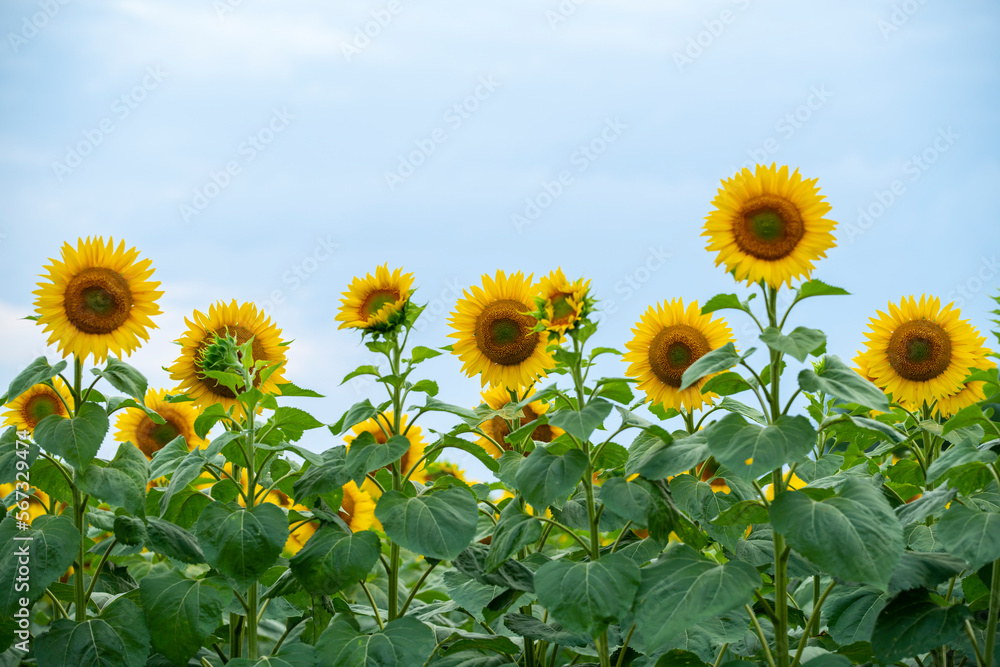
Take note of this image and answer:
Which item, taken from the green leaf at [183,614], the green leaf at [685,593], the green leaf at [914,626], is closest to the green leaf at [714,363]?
the green leaf at [685,593]

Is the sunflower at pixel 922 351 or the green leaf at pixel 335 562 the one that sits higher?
the sunflower at pixel 922 351

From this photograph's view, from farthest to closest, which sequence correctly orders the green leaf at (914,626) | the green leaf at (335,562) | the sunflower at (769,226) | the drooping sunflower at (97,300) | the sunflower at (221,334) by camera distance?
the sunflower at (221,334) → the drooping sunflower at (97,300) → the green leaf at (335,562) → the sunflower at (769,226) → the green leaf at (914,626)

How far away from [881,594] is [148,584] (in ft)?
8.28

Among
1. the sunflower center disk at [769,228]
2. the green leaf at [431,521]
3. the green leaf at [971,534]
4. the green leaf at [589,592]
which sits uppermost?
the sunflower center disk at [769,228]

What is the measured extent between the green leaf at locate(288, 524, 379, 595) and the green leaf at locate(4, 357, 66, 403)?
113cm

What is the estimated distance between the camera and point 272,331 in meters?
3.62

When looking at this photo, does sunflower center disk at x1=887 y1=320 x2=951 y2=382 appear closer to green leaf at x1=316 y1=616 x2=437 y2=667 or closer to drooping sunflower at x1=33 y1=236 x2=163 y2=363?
green leaf at x1=316 y1=616 x2=437 y2=667

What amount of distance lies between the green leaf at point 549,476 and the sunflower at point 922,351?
1.78 metres

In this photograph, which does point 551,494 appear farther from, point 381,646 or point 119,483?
point 119,483

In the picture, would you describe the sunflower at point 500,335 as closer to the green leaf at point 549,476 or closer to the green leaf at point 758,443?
the green leaf at point 549,476

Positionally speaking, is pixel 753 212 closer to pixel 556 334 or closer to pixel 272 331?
pixel 556 334

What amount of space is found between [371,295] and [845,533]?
5.59 ft

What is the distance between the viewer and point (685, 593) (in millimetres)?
2496

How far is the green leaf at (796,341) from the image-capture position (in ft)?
8.10
